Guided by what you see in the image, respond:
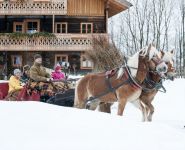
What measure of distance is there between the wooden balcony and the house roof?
2780 mm

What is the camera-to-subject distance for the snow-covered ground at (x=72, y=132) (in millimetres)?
5020

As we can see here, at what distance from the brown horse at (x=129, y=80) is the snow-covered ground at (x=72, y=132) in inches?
154

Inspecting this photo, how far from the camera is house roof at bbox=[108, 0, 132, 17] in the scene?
108 ft

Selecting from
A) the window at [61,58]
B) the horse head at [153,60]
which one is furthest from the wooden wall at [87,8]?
the horse head at [153,60]

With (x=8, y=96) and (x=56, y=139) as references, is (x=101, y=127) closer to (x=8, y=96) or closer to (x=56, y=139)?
(x=56, y=139)

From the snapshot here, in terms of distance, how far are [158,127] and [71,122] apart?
3.73 feet

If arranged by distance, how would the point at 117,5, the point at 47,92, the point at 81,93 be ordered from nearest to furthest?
the point at 81,93 → the point at 47,92 → the point at 117,5

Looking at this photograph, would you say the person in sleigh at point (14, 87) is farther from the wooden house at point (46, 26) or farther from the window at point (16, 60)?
the window at point (16, 60)

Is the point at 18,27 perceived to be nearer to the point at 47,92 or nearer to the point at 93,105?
the point at 47,92

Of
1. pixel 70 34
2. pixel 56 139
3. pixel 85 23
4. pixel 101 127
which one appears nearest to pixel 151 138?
pixel 101 127

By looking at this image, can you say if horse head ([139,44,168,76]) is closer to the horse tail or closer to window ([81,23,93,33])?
the horse tail

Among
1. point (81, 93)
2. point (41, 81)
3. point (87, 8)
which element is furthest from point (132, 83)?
point (87, 8)

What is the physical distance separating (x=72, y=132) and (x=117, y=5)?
95.2 ft

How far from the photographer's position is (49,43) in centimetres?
3309
